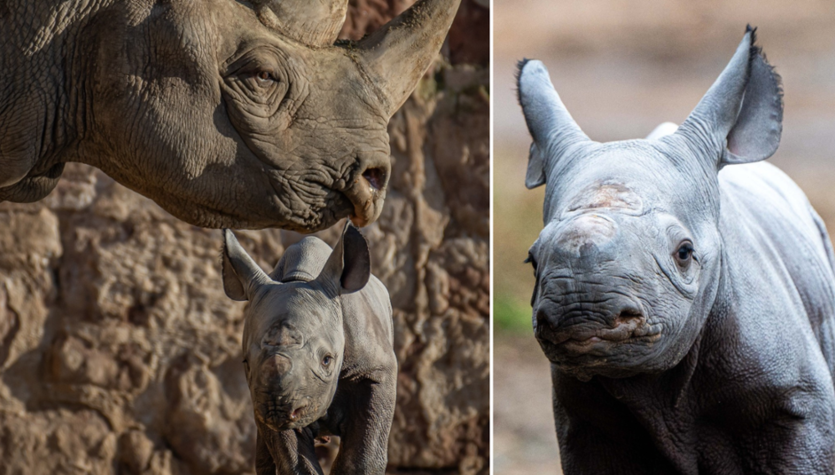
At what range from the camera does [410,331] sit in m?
4.06

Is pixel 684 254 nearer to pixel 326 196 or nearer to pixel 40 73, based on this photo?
pixel 326 196

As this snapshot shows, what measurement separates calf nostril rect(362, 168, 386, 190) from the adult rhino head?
0.35 metres

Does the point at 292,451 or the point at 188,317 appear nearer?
the point at 292,451

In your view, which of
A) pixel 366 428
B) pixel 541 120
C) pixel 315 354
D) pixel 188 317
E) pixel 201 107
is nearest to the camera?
pixel 201 107

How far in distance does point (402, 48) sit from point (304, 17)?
22 centimetres

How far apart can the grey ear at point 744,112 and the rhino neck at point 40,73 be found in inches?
53.6

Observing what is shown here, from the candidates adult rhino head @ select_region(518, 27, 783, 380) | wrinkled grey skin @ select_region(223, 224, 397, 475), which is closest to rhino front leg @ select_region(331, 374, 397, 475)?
wrinkled grey skin @ select_region(223, 224, 397, 475)

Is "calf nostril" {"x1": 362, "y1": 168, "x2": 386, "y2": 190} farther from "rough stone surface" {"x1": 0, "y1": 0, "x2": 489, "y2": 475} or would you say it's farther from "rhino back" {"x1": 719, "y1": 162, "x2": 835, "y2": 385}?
"rough stone surface" {"x1": 0, "y1": 0, "x2": 489, "y2": 475}

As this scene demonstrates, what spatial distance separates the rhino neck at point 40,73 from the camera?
7.11 ft

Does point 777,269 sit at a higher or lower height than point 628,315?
higher

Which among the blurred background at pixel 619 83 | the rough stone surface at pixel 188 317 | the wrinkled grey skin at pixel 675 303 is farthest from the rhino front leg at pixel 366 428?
the blurred background at pixel 619 83

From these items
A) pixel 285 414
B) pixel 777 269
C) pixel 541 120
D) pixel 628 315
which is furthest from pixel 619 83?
pixel 285 414

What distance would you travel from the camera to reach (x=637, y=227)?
2174mm

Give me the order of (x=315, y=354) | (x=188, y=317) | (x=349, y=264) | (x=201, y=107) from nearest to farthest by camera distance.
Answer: (x=201, y=107) < (x=315, y=354) < (x=349, y=264) < (x=188, y=317)
